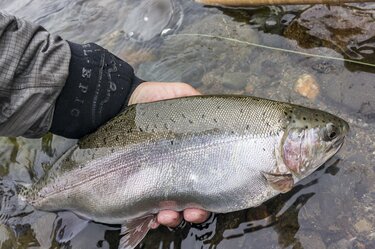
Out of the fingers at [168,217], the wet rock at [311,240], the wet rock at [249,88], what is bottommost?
the wet rock at [311,240]

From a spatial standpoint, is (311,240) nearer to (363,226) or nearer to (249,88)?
(363,226)

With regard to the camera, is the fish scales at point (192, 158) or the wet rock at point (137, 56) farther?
the wet rock at point (137, 56)

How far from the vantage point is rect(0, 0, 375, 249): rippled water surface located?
2.60 meters

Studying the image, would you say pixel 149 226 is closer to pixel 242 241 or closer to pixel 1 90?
pixel 242 241

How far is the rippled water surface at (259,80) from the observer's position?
2.60 m

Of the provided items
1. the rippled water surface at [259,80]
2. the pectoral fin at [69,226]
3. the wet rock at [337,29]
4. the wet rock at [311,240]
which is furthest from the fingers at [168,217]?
the wet rock at [337,29]

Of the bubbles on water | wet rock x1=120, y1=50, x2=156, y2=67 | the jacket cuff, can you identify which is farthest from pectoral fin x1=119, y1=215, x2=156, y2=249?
the bubbles on water

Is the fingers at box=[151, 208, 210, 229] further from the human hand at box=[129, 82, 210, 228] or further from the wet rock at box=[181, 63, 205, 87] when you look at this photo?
the wet rock at box=[181, 63, 205, 87]

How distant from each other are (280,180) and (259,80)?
3.45 ft

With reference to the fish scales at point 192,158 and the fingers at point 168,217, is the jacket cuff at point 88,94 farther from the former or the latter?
the fingers at point 168,217

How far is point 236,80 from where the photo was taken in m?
3.34

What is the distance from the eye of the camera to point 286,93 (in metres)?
3.15

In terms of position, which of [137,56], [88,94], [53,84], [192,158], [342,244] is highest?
[53,84]

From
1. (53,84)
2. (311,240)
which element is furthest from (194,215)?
(53,84)
